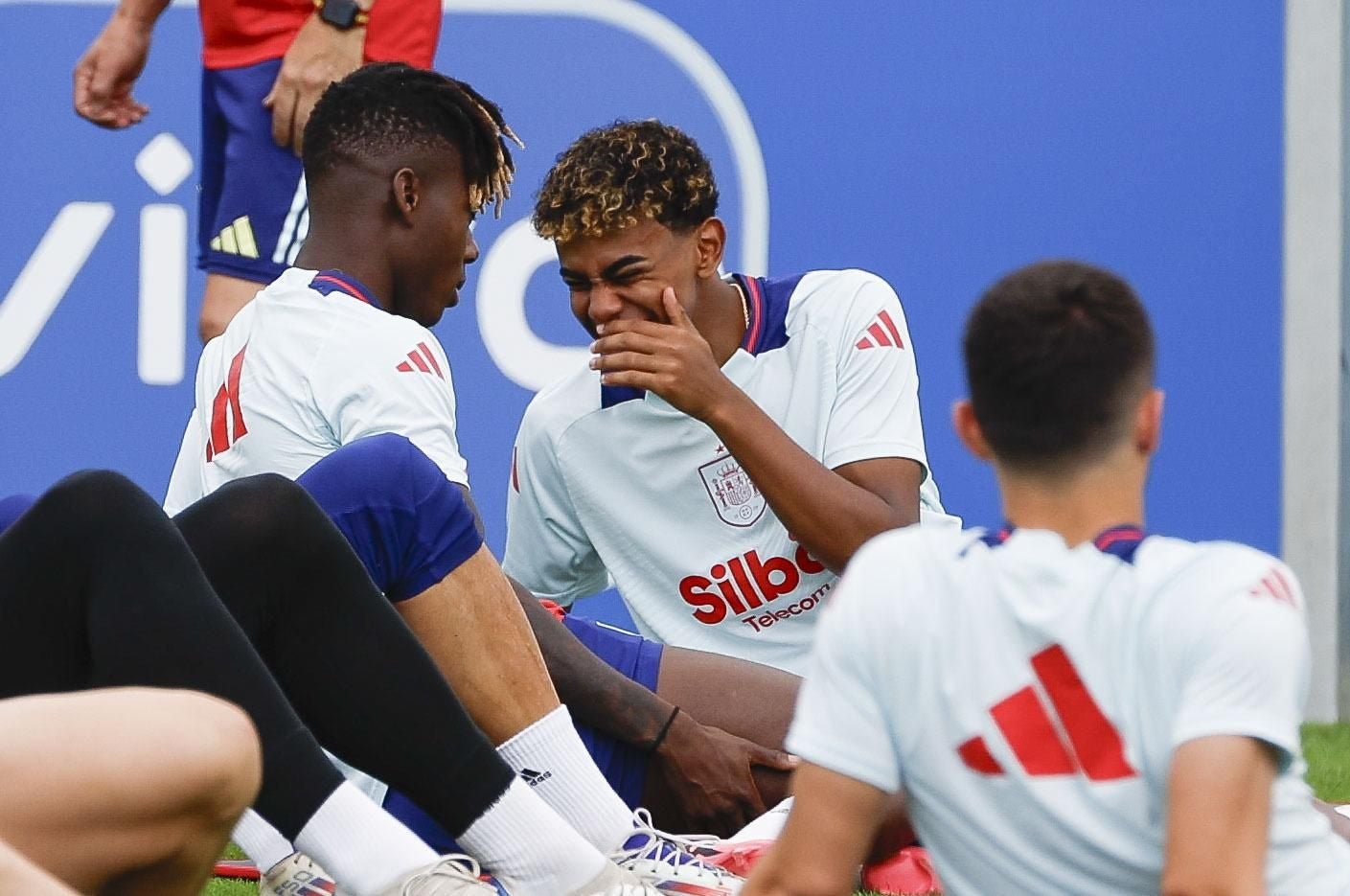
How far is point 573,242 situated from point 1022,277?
1408mm

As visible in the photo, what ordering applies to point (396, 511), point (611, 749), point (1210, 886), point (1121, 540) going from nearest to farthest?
point (1210, 886) → point (1121, 540) → point (396, 511) → point (611, 749)

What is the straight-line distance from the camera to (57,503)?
66.9 inches

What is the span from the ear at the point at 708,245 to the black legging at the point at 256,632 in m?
1.00

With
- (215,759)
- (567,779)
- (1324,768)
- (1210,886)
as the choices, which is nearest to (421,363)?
(567,779)

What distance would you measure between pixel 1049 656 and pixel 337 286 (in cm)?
139

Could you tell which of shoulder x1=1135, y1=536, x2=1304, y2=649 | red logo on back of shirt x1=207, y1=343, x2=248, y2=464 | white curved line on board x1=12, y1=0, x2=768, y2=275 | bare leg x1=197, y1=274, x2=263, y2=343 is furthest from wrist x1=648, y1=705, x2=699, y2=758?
white curved line on board x1=12, y1=0, x2=768, y2=275

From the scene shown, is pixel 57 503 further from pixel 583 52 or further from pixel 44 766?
pixel 583 52

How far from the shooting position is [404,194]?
8.48ft

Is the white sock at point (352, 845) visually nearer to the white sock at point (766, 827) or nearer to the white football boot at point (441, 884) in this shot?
the white football boot at point (441, 884)

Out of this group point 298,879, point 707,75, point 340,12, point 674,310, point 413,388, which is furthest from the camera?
point 707,75

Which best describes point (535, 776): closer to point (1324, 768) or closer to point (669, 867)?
point (669, 867)

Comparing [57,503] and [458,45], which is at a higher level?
[458,45]

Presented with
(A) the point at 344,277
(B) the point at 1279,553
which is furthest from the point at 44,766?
(B) the point at 1279,553

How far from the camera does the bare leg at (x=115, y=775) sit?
130cm
